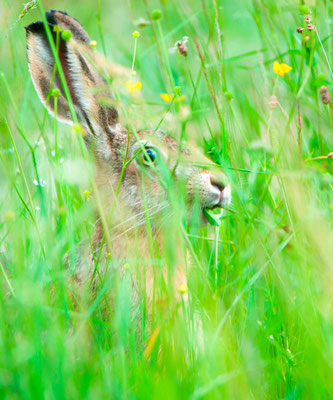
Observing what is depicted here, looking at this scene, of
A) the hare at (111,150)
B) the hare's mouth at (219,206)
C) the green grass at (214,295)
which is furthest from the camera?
the hare at (111,150)

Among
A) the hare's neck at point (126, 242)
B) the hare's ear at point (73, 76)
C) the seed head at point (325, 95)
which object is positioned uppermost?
the hare's ear at point (73, 76)

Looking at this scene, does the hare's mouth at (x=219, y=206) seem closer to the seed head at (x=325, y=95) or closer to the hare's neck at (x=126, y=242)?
the hare's neck at (x=126, y=242)

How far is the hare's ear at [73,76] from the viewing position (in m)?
3.27

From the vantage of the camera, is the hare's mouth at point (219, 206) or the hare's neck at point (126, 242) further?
the hare's neck at point (126, 242)

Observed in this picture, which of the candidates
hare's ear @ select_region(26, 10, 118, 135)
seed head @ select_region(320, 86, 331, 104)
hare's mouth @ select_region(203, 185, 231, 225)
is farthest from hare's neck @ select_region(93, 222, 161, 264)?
seed head @ select_region(320, 86, 331, 104)

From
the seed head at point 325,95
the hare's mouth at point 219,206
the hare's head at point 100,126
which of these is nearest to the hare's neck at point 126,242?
the hare's head at point 100,126

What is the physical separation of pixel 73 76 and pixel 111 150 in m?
0.43

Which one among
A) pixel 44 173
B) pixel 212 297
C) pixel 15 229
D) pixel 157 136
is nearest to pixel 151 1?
pixel 44 173

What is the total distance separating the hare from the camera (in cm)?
319

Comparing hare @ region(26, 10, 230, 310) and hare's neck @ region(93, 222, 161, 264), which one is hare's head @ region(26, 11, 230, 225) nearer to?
hare @ region(26, 10, 230, 310)

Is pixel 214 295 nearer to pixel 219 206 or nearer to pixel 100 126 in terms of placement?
pixel 219 206

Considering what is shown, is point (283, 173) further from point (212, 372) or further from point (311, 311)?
point (212, 372)

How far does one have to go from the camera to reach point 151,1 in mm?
7031

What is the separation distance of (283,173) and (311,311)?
1.69ft
